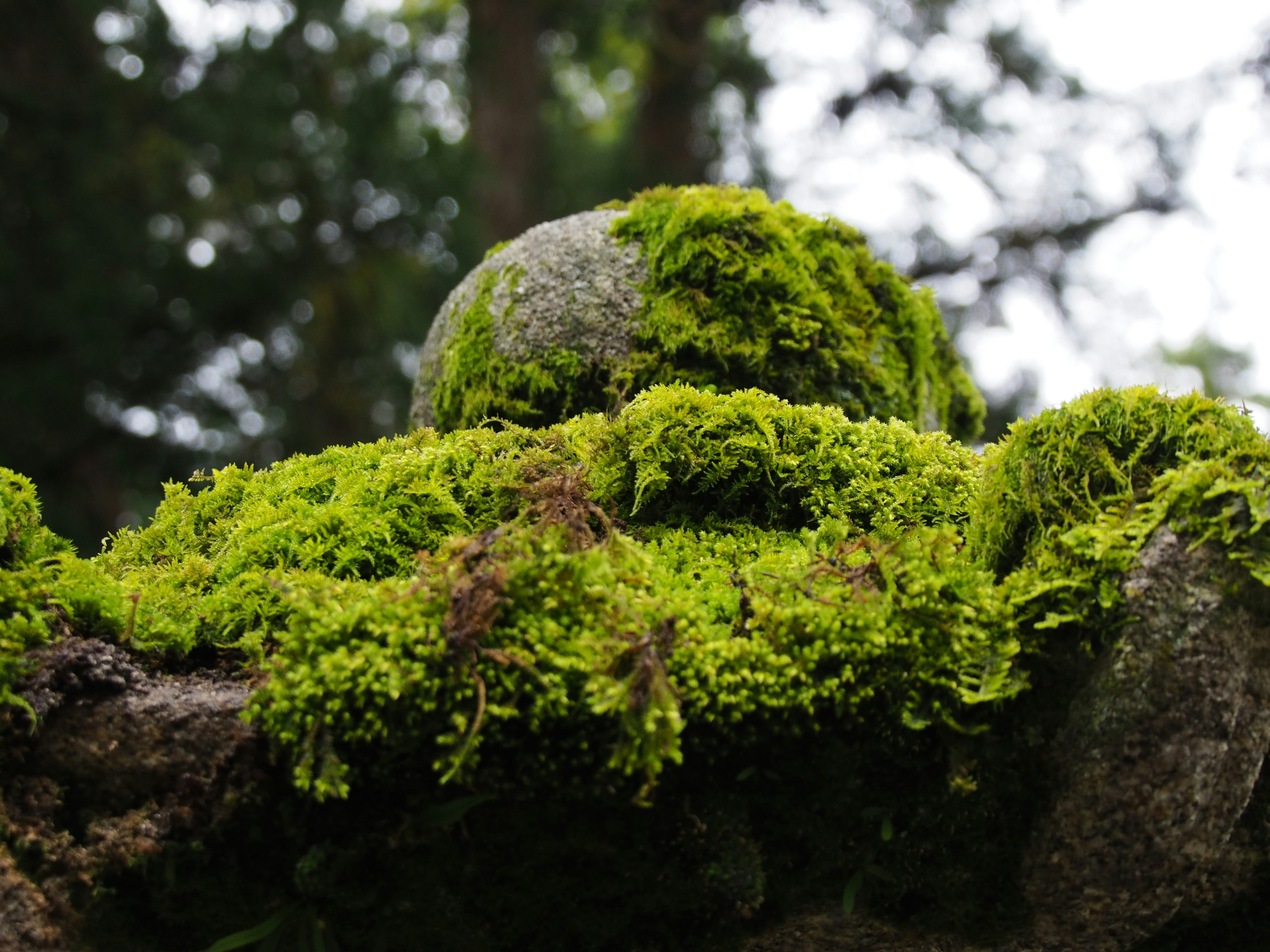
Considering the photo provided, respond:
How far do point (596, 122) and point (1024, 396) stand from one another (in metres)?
7.51

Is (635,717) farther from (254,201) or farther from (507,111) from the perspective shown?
(254,201)

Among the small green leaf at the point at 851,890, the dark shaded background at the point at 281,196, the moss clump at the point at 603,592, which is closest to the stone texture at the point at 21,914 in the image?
the moss clump at the point at 603,592

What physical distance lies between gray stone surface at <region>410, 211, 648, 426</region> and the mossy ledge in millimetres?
1279

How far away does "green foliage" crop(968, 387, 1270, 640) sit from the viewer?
68.9 inches

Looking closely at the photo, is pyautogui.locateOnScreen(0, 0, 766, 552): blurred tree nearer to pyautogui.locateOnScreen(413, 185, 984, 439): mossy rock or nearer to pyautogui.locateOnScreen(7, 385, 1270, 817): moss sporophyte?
pyautogui.locateOnScreen(413, 185, 984, 439): mossy rock

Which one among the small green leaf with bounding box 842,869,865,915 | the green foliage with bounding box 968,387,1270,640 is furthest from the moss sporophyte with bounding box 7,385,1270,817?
the small green leaf with bounding box 842,869,865,915

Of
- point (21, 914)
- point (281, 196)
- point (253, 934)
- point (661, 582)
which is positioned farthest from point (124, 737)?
point (281, 196)

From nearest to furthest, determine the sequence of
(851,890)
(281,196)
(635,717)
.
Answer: (635,717) → (851,890) → (281,196)

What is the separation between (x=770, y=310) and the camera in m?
3.18

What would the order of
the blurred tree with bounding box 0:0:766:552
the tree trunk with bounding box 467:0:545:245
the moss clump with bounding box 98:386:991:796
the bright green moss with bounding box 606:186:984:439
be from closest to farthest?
the moss clump with bounding box 98:386:991:796
the bright green moss with bounding box 606:186:984:439
the blurred tree with bounding box 0:0:766:552
the tree trunk with bounding box 467:0:545:245

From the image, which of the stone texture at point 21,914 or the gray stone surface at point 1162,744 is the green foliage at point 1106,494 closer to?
the gray stone surface at point 1162,744

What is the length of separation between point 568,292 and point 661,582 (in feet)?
5.16

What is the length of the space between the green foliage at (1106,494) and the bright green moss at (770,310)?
1016mm

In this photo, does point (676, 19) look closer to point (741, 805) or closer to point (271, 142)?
point (271, 142)
